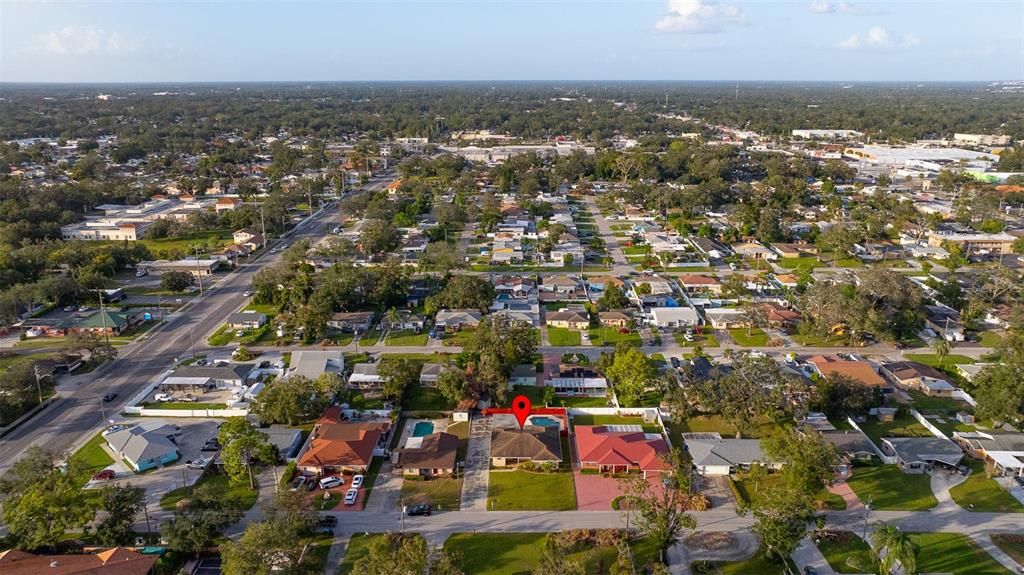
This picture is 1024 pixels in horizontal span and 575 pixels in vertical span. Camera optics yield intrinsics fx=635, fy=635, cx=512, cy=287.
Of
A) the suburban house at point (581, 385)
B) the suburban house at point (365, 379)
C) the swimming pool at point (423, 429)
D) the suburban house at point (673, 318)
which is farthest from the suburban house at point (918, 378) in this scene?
the suburban house at point (365, 379)

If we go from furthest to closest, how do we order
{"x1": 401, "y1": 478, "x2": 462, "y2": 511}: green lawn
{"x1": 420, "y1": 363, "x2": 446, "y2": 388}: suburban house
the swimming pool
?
1. {"x1": 420, "y1": 363, "x2": 446, "y2": 388}: suburban house
2. the swimming pool
3. {"x1": 401, "y1": 478, "x2": 462, "y2": 511}: green lawn

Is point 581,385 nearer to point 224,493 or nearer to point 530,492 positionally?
point 530,492

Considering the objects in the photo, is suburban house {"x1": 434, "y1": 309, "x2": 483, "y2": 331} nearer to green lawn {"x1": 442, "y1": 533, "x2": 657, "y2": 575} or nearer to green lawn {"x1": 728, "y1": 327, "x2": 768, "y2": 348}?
green lawn {"x1": 728, "y1": 327, "x2": 768, "y2": 348}

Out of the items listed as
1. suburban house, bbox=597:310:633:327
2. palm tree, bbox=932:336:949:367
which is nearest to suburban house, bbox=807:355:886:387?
palm tree, bbox=932:336:949:367

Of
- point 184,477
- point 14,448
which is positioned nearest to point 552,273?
point 184,477

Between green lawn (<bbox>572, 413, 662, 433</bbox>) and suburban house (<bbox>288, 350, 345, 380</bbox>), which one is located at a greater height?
suburban house (<bbox>288, 350, 345, 380</bbox>)

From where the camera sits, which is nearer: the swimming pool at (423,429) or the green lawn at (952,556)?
the green lawn at (952,556)

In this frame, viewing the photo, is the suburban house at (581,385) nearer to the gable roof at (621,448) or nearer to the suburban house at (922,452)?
the gable roof at (621,448)
